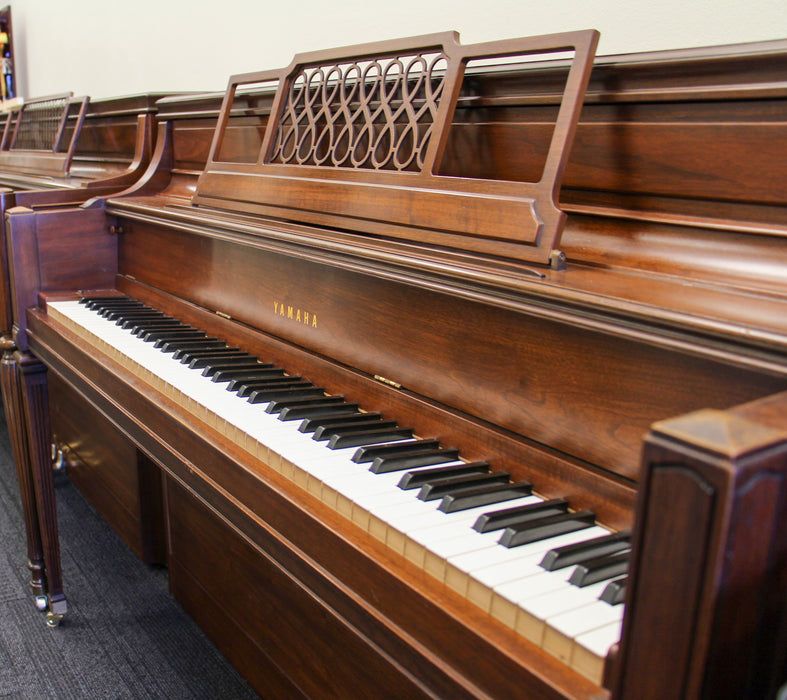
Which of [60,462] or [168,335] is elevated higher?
[168,335]

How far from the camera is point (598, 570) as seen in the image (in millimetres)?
732

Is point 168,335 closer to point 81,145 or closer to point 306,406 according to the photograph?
point 306,406

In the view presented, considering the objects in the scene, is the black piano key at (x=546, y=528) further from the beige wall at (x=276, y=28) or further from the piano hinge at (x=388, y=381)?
the beige wall at (x=276, y=28)

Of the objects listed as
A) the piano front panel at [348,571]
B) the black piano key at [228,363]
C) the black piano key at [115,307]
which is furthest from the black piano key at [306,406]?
the black piano key at [115,307]

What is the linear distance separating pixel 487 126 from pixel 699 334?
2.09 feet

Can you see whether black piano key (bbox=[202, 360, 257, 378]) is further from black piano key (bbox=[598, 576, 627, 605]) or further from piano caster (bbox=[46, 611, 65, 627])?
piano caster (bbox=[46, 611, 65, 627])

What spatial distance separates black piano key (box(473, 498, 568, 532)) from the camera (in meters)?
0.84

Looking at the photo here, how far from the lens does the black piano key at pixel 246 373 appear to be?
143cm

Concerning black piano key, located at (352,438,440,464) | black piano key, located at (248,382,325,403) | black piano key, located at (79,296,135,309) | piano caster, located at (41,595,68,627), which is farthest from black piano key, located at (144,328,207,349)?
piano caster, located at (41,595,68,627)

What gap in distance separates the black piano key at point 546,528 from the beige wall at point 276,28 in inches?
38.2

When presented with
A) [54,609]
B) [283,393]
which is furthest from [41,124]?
[283,393]

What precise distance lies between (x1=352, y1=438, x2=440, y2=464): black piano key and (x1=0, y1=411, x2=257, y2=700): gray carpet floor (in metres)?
1.17

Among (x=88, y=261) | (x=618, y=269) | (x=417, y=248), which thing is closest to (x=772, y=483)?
(x=618, y=269)

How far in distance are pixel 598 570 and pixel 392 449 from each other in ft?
1.31
